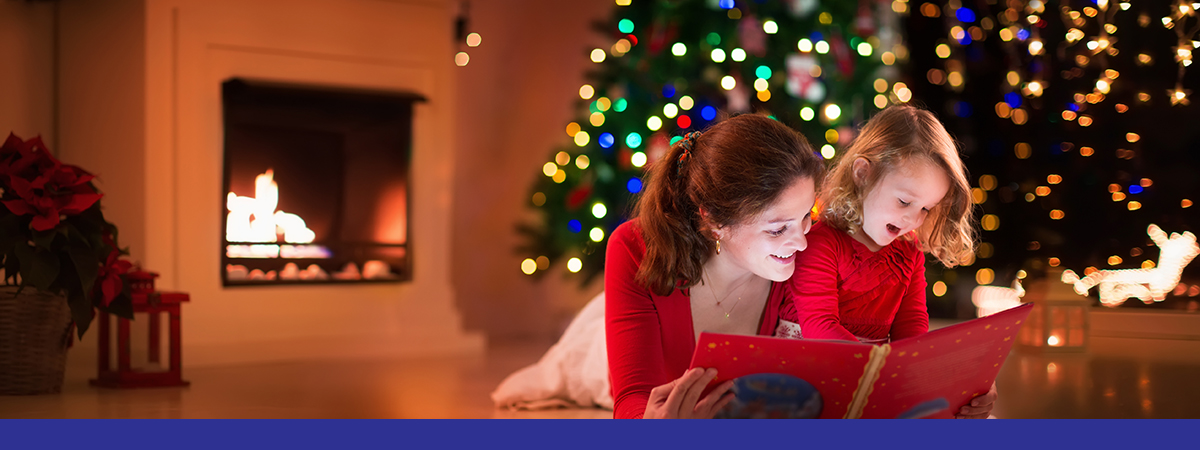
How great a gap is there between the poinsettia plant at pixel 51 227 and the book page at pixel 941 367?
104 inches

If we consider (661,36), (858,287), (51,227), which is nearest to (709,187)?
(858,287)

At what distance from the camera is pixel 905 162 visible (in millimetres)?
1526

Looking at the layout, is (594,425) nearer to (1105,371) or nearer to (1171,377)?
(1171,377)

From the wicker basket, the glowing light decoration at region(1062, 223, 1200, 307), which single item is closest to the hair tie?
the glowing light decoration at region(1062, 223, 1200, 307)

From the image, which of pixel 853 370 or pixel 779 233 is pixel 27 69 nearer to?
pixel 779 233

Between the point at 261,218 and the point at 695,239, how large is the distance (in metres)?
3.42

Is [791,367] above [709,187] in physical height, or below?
below

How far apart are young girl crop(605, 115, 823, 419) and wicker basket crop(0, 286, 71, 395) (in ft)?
8.17

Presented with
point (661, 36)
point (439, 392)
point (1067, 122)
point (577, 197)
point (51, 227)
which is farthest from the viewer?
point (577, 197)

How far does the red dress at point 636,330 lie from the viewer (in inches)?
53.7

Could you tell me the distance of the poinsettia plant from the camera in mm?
2906

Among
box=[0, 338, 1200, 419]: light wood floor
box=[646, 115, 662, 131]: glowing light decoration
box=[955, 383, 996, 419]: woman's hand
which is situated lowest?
box=[0, 338, 1200, 419]: light wood floor

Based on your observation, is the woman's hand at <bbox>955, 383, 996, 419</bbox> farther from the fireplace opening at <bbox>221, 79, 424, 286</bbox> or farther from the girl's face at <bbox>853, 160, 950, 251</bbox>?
the fireplace opening at <bbox>221, 79, 424, 286</bbox>

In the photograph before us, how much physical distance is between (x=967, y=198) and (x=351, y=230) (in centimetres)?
358
